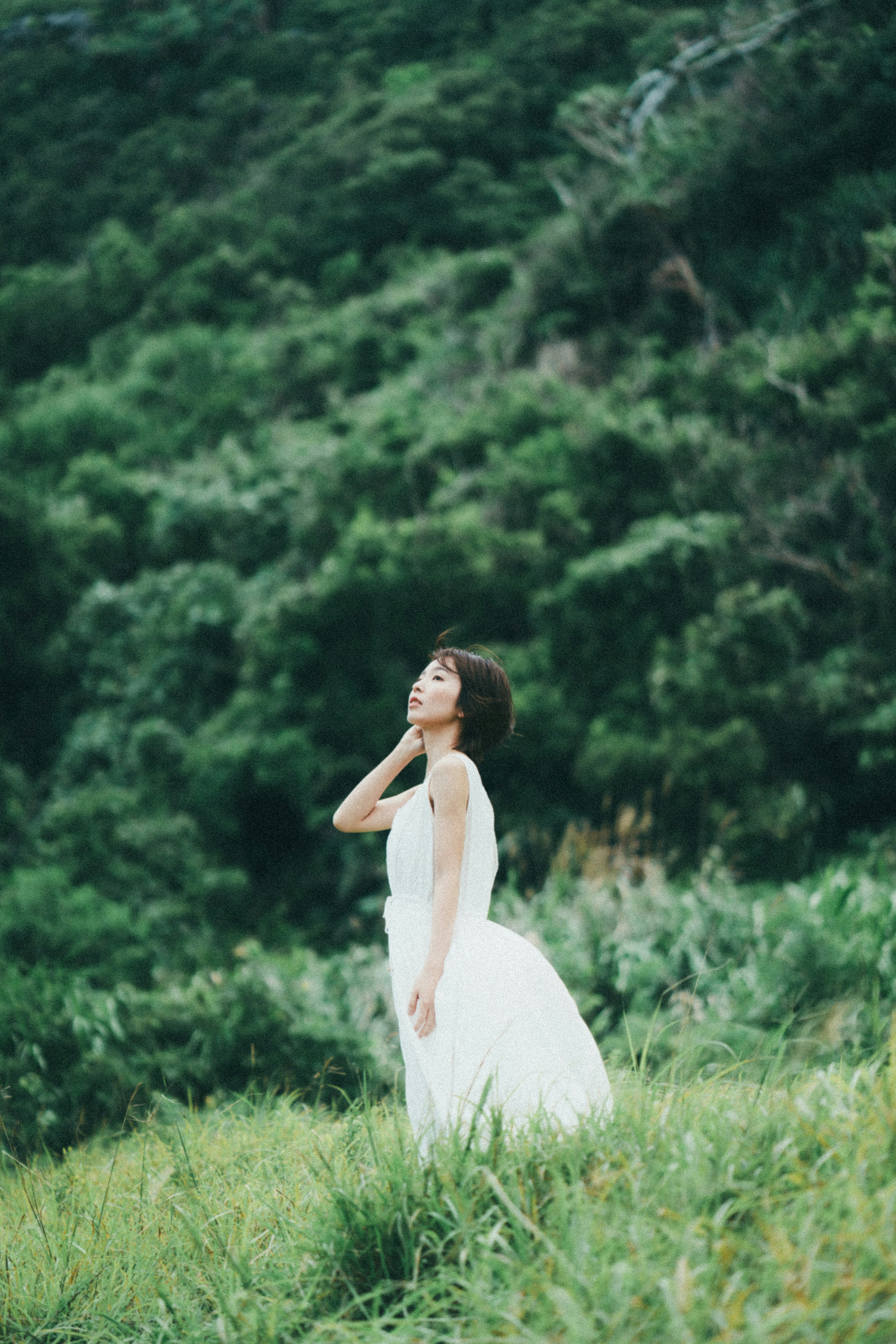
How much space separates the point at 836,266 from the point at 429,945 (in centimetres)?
1012

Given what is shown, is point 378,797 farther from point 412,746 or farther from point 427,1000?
point 427,1000

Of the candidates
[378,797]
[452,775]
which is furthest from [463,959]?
[378,797]

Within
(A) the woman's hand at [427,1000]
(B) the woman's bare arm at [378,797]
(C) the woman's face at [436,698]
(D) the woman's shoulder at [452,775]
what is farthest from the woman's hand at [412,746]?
(A) the woman's hand at [427,1000]

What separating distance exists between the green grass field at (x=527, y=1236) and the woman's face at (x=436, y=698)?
41.5 inches

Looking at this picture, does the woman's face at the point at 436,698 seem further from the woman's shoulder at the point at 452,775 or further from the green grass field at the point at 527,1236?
the green grass field at the point at 527,1236

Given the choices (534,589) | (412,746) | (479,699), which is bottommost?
(534,589)

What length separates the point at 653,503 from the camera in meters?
9.61

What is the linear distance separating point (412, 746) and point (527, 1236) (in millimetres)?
1383

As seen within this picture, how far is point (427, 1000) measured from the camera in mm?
2314

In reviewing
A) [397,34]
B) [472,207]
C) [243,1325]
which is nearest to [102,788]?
[243,1325]

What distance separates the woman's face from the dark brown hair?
15 mm

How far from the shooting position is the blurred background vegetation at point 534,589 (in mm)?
5484

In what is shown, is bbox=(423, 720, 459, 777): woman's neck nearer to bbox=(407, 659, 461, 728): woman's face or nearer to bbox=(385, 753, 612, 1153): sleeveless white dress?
bbox=(407, 659, 461, 728): woman's face

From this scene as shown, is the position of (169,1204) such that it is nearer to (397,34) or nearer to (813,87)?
(813,87)
